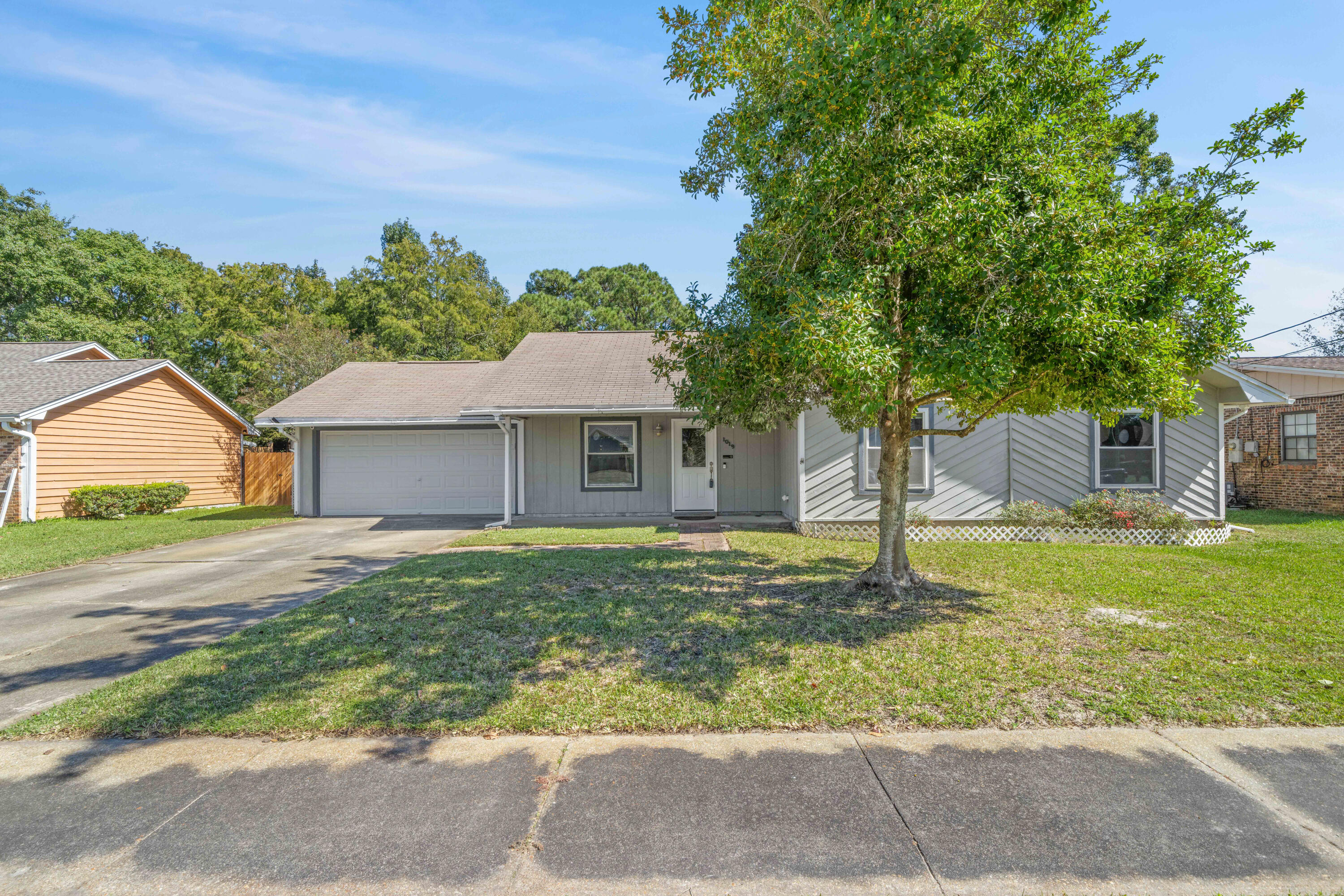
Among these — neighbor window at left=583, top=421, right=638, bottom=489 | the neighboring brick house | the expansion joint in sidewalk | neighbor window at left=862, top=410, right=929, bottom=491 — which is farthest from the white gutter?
the neighboring brick house

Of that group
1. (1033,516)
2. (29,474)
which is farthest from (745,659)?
(29,474)

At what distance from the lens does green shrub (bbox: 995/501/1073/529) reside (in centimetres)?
1048

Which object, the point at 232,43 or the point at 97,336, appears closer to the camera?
the point at 232,43

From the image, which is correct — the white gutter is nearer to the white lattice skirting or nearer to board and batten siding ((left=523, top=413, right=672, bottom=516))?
board and batten siding ((left=523, top=413, right=672, bottom=516))

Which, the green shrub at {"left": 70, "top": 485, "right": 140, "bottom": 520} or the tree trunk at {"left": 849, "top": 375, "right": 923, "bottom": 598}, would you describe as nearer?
the tree trunk at {"left": 849, "top": 375, "right": 923, "bottom": 598}

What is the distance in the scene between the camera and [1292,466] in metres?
15.5

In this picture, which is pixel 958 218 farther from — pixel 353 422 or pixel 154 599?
pixel 353 422

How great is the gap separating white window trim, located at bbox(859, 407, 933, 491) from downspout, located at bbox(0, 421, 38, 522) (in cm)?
1780

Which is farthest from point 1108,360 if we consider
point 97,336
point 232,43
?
point 97,336

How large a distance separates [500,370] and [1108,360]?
43.2 ft

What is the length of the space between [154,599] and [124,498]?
1122cm

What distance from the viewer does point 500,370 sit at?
15.5m

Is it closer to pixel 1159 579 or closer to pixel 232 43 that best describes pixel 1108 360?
pixel 1159 579

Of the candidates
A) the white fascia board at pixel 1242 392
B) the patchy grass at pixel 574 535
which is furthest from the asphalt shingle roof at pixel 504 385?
the white fascia board at pixel 1242 392
